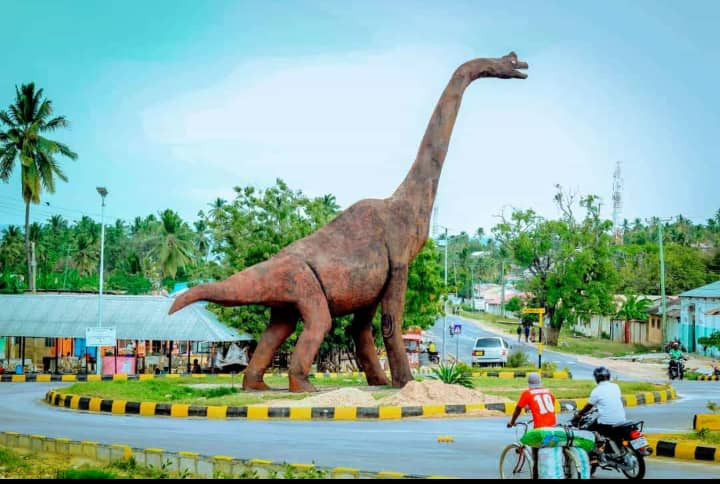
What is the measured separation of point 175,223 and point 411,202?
56089 mm

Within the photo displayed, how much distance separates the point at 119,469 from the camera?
1086 centimetres

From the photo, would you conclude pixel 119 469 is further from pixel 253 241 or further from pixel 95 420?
pixel 253 241

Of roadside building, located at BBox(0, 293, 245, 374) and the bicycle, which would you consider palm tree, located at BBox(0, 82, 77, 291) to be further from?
the bicycle

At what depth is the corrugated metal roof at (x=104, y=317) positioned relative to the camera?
109ft

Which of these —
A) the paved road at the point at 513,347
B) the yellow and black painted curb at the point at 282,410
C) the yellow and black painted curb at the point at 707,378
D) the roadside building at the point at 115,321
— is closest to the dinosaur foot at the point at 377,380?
the yellow and black painted curb at the point at 282,410

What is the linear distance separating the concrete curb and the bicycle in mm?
680

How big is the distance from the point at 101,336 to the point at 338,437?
56.6ft

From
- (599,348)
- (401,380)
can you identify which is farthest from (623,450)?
(599,348)

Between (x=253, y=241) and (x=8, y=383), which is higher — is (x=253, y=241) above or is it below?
above

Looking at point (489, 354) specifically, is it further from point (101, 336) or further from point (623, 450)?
point (623, 450)

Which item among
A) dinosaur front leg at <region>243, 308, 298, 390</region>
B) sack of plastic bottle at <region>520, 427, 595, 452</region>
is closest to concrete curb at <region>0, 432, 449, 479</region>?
sack of plastic bottle at <region>520, 427, 595, 452</region>

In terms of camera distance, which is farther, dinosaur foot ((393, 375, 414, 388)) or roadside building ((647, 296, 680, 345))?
roadside building ((647, 296, 680, 345))

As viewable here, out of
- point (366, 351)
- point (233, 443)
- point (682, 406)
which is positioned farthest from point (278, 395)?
point (682, 406)

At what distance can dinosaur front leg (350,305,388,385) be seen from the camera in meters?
22.3
